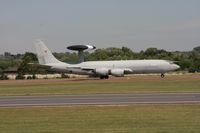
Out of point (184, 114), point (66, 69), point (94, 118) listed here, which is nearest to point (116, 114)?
point (94, 118)

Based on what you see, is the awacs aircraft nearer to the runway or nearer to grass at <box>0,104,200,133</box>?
the runway

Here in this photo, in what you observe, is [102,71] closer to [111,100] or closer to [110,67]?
[110,67]

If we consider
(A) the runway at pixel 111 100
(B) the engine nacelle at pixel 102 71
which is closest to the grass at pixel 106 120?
(A) the runway at pixel 111 100

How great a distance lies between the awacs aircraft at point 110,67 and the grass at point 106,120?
182 feet

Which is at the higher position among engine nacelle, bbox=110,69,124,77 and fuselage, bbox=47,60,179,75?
fuselage, bbox=47,60,179,75

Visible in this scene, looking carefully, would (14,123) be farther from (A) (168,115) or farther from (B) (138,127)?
(A) (168,115)

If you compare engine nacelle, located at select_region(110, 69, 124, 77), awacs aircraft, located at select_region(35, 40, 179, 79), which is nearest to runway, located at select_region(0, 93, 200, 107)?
awacs aircraft, located at select_region(35, 40, 179, 79)

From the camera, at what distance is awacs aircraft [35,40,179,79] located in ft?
254

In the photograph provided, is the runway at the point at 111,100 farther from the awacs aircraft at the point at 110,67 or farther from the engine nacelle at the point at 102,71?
the awacs aircraft at the point at 110,67

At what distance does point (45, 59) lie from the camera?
270 ft

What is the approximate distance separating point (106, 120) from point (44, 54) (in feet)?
216

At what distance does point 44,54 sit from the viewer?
82.1m

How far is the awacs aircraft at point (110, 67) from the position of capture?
254 ft

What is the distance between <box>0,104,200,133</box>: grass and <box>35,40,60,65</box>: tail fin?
2382 inches
